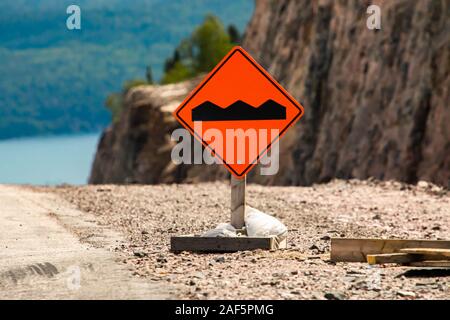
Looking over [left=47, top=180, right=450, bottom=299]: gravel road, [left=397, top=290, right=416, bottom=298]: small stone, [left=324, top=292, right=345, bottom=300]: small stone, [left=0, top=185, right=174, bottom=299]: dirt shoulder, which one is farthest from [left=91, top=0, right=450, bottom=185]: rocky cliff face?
[left=324, top=292, right=345, bottom=300]: small stone

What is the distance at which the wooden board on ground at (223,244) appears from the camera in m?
13.2

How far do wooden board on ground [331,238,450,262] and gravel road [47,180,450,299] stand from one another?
0.17 metres

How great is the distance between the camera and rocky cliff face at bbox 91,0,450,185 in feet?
104

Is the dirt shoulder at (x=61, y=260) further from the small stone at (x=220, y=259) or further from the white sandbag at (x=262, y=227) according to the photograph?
the white sandbag at (x=262, y=227)

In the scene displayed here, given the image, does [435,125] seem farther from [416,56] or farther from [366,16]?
[366,16]

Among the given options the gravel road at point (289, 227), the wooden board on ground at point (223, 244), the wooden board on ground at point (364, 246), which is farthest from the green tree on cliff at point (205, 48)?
the wooden board on ground at point (364, 246)

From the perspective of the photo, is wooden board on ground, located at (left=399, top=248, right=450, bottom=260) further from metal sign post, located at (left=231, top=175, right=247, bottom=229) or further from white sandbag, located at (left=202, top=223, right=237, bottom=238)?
metal sign post, located at (left=231, top=175, right=247, bottom=229)

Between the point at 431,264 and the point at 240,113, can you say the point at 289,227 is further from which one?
the point at 431,264

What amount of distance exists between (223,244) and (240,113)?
4.81 feet

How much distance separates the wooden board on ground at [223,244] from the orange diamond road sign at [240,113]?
81 cm

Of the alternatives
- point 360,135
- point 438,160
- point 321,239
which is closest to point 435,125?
point 438,160

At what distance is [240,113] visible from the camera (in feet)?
44.4

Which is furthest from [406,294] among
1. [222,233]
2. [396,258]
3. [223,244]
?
[222,233]

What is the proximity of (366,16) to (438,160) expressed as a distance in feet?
37.8
